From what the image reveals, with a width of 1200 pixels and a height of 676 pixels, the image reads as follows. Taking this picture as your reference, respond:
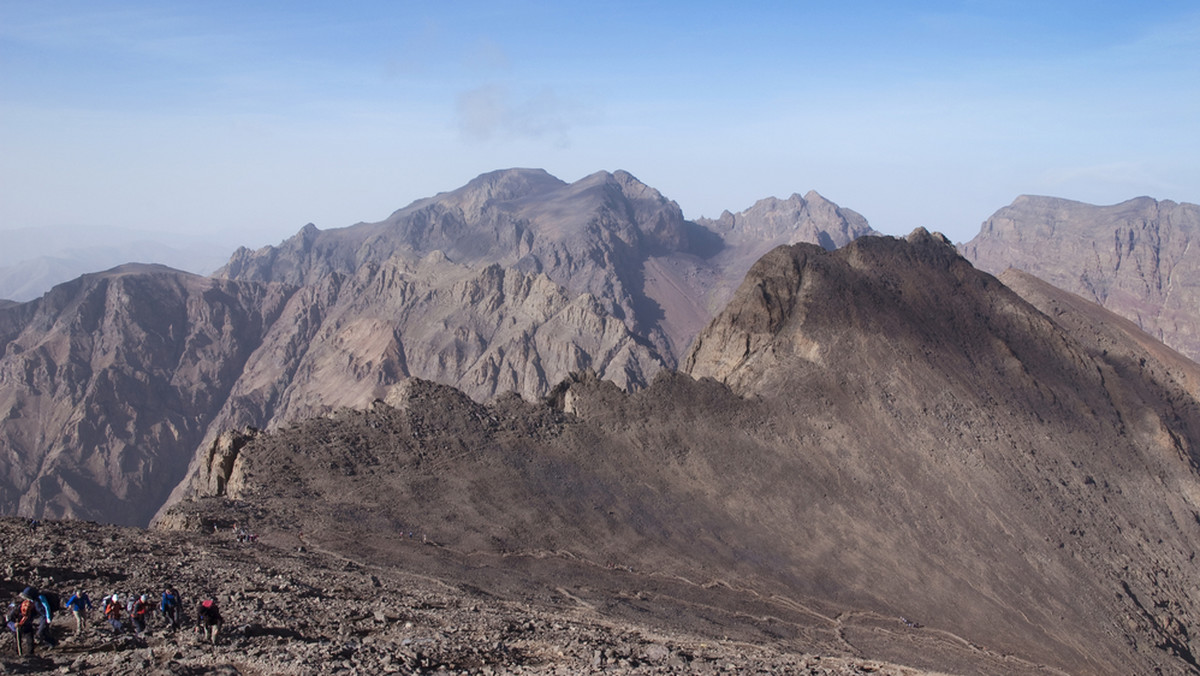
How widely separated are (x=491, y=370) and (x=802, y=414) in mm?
105338

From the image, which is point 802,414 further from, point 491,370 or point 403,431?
point 491,370

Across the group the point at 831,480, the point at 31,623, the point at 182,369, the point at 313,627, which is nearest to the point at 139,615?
the point at 31,623

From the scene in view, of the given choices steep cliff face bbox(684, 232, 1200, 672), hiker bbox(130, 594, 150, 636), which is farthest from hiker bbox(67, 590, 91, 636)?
steep cliff face bbox(684, 232, 1200, 672)

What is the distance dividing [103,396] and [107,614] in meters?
160

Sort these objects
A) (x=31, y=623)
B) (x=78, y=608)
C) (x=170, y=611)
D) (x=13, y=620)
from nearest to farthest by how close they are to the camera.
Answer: (x=31, y=623)
(x=13, y=620)
(x=78, y=608)
(x=170, y=611)

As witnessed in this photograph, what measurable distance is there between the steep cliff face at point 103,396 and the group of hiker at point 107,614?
412ft

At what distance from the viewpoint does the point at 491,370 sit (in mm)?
170875

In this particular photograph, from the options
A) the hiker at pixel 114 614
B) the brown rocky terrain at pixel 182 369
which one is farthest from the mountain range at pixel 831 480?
the brown rocky terrain at pixel 182 369

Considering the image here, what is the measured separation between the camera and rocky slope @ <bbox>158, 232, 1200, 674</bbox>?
50.5 m

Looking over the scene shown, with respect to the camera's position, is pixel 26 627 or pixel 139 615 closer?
pixel 26 627

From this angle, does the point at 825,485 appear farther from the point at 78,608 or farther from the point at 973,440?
the point at 78,608

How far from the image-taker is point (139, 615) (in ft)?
77.4

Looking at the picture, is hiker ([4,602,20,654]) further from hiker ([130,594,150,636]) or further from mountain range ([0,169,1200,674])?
mountain range ([0,169,1200,674])

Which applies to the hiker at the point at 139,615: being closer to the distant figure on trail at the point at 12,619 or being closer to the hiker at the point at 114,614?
the hiker at the point at 114,614
